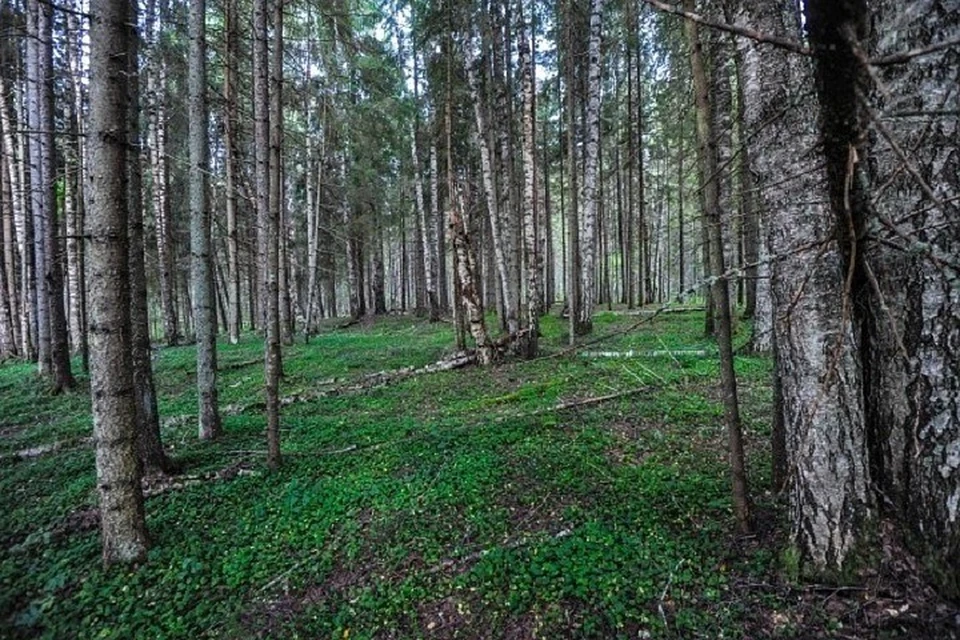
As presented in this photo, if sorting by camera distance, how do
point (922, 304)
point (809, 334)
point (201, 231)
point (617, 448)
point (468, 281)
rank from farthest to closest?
point (468, 281), point (201, 231), point (617, 448), point (809, 334), point (922, 304)

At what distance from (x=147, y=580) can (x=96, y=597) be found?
0.90ft

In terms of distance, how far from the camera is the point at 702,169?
284 cm

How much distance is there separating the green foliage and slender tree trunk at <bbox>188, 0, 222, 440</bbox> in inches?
29.0

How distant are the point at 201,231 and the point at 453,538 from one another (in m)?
4.64

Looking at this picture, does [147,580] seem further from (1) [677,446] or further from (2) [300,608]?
(1) [677,446]

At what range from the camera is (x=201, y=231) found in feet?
18.5

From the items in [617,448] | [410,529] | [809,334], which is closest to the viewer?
[809,334]

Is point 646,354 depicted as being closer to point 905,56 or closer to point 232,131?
point 905,56

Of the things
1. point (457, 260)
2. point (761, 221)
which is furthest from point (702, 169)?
point (457, 260)

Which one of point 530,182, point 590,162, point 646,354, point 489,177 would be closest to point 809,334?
point 646,354

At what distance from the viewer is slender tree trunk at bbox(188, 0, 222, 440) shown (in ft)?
18.1

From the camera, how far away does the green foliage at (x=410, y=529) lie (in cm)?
279

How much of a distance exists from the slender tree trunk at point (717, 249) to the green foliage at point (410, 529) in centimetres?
34

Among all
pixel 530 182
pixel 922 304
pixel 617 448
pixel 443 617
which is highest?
pixel 530 182
